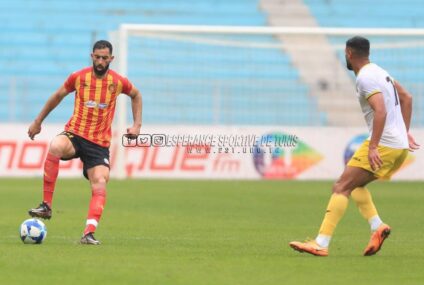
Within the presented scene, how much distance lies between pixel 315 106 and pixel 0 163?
7142 mm

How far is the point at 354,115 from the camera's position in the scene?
82.7 ft

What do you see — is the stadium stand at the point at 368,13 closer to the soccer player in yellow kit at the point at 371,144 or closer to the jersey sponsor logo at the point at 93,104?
the jersey sponsor logo at the point at 93,104

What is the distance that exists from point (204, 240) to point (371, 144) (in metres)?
2.39

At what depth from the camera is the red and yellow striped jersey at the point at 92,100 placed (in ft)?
34.6

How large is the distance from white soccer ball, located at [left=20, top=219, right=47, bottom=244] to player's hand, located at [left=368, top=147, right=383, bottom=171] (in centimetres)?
306

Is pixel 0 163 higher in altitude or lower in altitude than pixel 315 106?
lower

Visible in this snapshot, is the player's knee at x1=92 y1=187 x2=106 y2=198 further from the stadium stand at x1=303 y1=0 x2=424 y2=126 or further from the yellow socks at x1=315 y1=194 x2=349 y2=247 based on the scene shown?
the stadium stand at x1=303 y1=0 x2=424 y2=126

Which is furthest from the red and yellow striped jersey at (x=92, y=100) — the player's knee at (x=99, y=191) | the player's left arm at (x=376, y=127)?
the player's left arm at (x=376, y=127)

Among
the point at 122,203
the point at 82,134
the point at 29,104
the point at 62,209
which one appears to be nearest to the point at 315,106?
the point at 29,104

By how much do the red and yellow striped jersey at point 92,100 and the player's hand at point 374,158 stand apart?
2.72 m

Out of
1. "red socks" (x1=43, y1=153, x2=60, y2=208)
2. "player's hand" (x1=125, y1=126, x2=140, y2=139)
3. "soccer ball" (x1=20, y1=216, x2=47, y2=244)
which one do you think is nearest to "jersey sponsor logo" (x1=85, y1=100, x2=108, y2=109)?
"player's hand" (x1=125, y1=126, x2=140, y2=139)

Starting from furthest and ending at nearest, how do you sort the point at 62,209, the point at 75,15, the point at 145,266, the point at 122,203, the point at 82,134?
the point at 75,15, the point at 122,203, the point at 62,209, the point at 82,134, the point at 145,266

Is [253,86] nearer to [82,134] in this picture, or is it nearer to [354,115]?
[354,115]

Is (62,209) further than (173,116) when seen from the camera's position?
No
